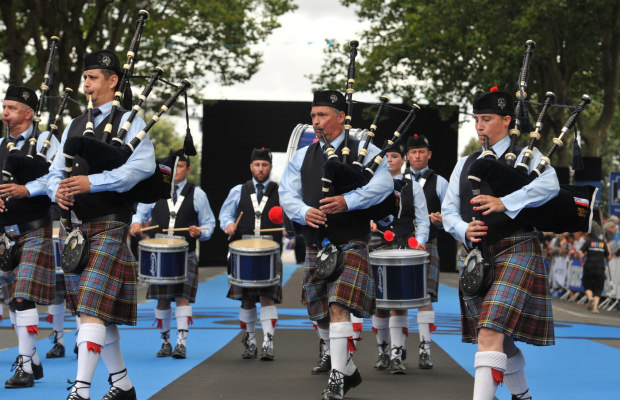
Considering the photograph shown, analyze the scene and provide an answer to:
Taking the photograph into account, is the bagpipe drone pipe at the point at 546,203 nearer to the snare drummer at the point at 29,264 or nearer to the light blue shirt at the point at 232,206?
the snare drummer at the point at 29,264

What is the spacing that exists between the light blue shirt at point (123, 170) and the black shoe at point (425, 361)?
3.57m

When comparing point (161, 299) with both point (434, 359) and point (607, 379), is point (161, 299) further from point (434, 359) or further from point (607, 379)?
point (607, 379)

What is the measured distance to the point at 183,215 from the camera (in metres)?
9.41

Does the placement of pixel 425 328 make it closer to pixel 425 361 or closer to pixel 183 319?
pixel 425 361


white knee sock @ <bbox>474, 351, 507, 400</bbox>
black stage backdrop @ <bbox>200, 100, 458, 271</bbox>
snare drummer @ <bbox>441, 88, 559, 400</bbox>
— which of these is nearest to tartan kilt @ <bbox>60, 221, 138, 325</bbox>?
snare drummer @ <bbox>441, 88, 559, 400</bbox>

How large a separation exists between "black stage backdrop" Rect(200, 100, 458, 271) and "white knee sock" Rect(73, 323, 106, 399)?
27.2 m

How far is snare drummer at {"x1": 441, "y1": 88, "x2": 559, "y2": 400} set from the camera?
5109 millimetres

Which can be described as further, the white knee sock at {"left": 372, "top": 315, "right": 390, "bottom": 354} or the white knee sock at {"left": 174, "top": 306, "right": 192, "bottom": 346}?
the white knee sock at {"left": 174, "top": 306, "right": 192, "bottom": 346}

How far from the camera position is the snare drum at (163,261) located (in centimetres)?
895

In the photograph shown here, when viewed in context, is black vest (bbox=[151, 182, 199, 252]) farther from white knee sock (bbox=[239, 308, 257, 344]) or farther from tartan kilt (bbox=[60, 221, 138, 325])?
tartan kilt (bbox=[60, 221, 138, 325])

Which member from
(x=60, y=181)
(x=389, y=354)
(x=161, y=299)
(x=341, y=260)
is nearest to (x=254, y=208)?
(x=161, y=299)

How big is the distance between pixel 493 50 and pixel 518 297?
18.7 meters

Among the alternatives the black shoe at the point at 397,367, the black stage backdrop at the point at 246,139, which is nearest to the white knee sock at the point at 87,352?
the black shoe at the point at 397,367

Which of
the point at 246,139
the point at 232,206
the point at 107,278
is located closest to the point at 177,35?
the point at 246,139
